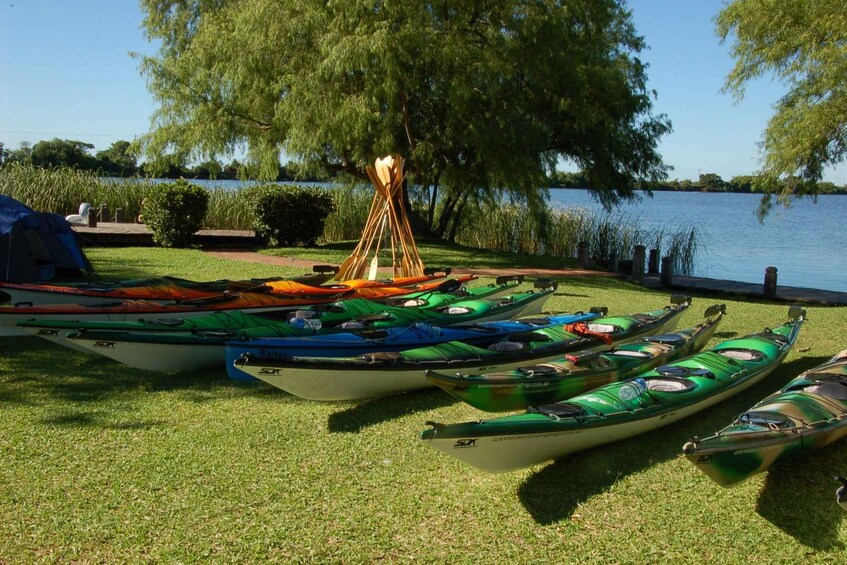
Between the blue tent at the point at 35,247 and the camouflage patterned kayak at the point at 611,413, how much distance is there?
25.7 ft

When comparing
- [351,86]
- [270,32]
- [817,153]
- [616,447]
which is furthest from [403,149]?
[616,447]

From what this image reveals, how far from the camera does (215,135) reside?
17.3m

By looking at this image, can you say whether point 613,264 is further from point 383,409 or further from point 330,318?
point 383,409

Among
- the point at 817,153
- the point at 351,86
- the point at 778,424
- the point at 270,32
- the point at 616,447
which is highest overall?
the point at 270,32

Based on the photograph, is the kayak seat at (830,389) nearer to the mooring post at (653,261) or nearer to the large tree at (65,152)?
the mooring post at (653,261)

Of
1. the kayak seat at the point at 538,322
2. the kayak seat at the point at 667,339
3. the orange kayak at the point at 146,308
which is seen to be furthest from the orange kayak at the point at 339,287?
the kayak seat at the point at 667,339

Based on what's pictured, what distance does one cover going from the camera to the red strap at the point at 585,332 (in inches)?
261

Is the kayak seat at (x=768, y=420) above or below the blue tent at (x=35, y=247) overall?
below

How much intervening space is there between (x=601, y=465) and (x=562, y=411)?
523mm

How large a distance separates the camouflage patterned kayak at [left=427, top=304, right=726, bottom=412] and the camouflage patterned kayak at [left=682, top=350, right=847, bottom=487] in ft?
3.59

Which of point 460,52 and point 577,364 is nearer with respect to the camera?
point 577,364

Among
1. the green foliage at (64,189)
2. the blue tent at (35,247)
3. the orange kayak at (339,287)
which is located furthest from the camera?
the green foliage at (64,189)

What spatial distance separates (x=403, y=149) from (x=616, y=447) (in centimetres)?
1159

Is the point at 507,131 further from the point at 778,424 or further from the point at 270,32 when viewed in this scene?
the point at 778,424
